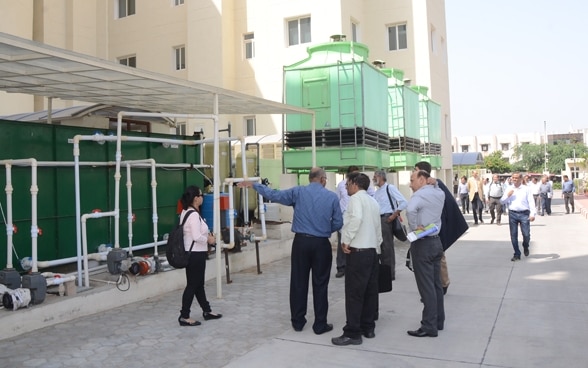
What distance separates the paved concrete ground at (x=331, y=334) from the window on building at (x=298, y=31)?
13913 mm

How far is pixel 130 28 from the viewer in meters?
23.5

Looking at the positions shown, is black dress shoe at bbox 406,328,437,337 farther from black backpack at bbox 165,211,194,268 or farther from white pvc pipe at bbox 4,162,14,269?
white pvc pipe at bbox 4,162,14,269

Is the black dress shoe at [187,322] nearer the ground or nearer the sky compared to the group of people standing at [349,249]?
nearer the ground

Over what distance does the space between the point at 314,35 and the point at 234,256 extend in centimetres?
1274

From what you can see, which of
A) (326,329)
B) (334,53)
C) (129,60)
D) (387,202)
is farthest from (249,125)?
(326,329)

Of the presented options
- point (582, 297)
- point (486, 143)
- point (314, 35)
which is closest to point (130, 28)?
point (314, 35)

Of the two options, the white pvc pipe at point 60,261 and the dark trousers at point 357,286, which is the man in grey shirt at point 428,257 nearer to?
the dark trousers at point 357,286

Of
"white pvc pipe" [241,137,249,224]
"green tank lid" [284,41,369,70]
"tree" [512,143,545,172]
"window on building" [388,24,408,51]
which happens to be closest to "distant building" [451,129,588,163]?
"tree" [512,143,545,172]

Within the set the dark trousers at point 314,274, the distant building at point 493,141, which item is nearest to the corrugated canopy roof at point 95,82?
the dark trousers at point 314,274

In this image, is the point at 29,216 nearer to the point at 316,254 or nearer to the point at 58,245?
the point at 58,245

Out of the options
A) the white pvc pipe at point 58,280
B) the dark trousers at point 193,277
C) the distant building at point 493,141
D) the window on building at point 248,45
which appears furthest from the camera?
the distant building at point 493,141

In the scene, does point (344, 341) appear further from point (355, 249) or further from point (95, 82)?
point (95, 82)

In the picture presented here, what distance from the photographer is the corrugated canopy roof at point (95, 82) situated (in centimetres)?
507

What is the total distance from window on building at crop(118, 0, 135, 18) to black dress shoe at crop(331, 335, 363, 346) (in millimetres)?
22537
